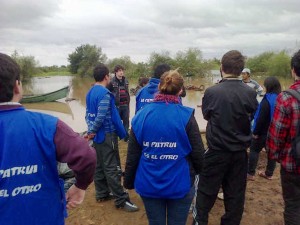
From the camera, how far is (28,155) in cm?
153

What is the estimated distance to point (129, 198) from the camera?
4.37 m

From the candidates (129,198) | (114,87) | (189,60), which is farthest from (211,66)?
(129,198)

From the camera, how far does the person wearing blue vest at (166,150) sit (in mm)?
2449

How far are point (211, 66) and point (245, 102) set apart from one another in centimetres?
3624

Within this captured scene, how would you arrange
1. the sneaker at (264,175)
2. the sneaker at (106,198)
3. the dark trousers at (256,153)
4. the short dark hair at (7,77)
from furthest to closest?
the sneaker at (264,175)
the dark trousers at (256,153)
the sneaker at (106,198)
the short dark hair at (7,77)

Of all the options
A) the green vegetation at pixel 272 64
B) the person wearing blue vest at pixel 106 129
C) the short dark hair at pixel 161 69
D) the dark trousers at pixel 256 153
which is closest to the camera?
the person wearing blue vest at pixel 106 129

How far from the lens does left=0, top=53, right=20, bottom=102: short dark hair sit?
4.86 ft

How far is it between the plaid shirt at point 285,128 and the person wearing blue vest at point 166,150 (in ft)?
2.46

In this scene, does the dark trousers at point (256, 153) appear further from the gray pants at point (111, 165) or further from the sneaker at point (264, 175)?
the gray pants at point (111, 165)

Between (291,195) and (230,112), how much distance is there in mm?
952

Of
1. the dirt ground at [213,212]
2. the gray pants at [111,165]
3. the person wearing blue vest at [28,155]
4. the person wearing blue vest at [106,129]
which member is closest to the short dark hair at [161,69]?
the person wearing blue vest at [106,129]

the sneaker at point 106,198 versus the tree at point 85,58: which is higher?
the tree at point 85,58

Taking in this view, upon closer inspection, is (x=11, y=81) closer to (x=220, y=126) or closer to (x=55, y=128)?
(x=55, y=128)

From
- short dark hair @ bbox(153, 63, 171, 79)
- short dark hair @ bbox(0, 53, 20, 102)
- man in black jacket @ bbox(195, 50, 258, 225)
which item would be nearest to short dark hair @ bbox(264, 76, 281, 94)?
short dark hair @ bbox(153, 63, 171, 79)
